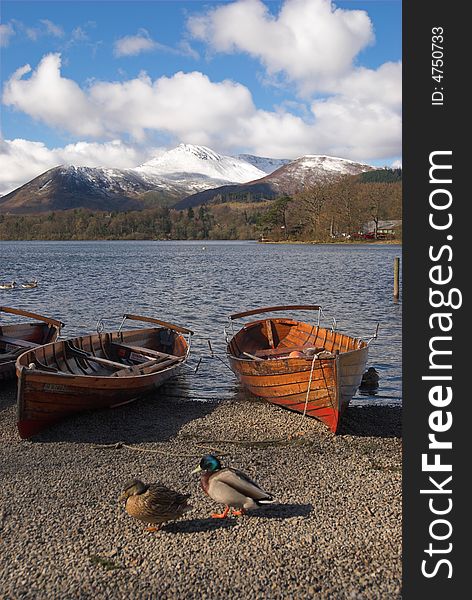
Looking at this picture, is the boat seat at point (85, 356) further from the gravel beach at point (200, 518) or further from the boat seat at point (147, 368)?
the gravel beach at point (200, 518)

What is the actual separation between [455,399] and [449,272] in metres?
0.81

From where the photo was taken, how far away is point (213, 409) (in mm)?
13789

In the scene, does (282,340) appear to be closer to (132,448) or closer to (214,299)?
(132,448)

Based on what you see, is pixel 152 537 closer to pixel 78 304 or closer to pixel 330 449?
pixel 330 449

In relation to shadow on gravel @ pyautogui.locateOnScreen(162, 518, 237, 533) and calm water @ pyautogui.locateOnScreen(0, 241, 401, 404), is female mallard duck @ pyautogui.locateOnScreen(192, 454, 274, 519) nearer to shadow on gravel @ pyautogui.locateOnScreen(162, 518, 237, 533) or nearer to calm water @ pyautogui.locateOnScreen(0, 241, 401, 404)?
shadow on gravel @ pyautogui.locateOnScreen(162, 518, 237, 533)

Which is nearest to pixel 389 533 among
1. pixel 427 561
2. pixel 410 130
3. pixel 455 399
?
pixel 427 561

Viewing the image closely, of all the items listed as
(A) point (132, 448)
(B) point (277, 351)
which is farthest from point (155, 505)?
(B) point (277, 351)

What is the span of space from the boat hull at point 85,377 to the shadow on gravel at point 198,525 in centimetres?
497

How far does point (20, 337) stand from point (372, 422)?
423 inches

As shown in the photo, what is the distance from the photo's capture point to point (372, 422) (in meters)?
12.6

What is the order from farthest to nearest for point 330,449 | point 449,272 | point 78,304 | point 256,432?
point 78,304 < point 256,432 < point 330,449 < point 449,272

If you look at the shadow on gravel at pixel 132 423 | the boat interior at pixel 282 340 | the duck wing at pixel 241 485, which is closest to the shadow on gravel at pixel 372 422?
the boat interior at pixel 282 340

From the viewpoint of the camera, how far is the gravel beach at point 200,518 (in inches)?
234

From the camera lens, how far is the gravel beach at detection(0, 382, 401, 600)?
595 centimetres
